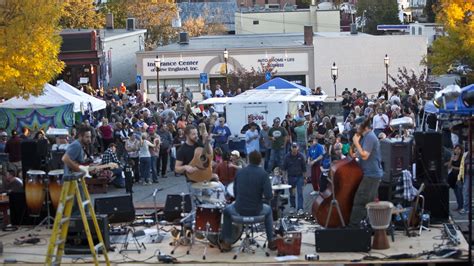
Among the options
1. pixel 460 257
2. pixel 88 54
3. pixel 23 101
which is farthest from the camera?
pixel 88 54

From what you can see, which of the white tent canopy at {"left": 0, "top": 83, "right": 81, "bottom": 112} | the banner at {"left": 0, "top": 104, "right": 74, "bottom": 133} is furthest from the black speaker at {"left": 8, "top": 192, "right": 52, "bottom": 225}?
the banner at {"left": 0, "top": 104, "right": 74, "bottom": 133}

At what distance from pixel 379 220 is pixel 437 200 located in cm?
226

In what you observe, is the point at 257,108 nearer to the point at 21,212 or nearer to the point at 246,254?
the point at 21,212

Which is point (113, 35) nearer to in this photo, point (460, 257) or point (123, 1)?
point (123, 1)

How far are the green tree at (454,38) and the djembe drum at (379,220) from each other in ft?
85.9

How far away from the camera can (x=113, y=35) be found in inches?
2366

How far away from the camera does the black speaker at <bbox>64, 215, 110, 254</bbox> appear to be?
1497 centimetres

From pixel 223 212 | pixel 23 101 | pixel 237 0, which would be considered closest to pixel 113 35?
pixel 23 101

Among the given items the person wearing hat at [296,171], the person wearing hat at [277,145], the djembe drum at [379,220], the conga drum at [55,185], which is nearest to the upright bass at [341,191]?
the djembe drum at [379,220]

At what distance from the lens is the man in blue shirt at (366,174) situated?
1507 centimetres

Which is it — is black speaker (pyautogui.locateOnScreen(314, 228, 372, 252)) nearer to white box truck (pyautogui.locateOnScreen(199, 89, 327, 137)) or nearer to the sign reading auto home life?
white box truck (pyautogui.locateOnScreen(199, 89, 327, 137))

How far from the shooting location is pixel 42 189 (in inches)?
688

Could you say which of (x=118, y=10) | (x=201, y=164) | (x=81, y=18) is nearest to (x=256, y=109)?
(x=201, y=164)

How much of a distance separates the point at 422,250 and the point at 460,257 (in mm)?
646
